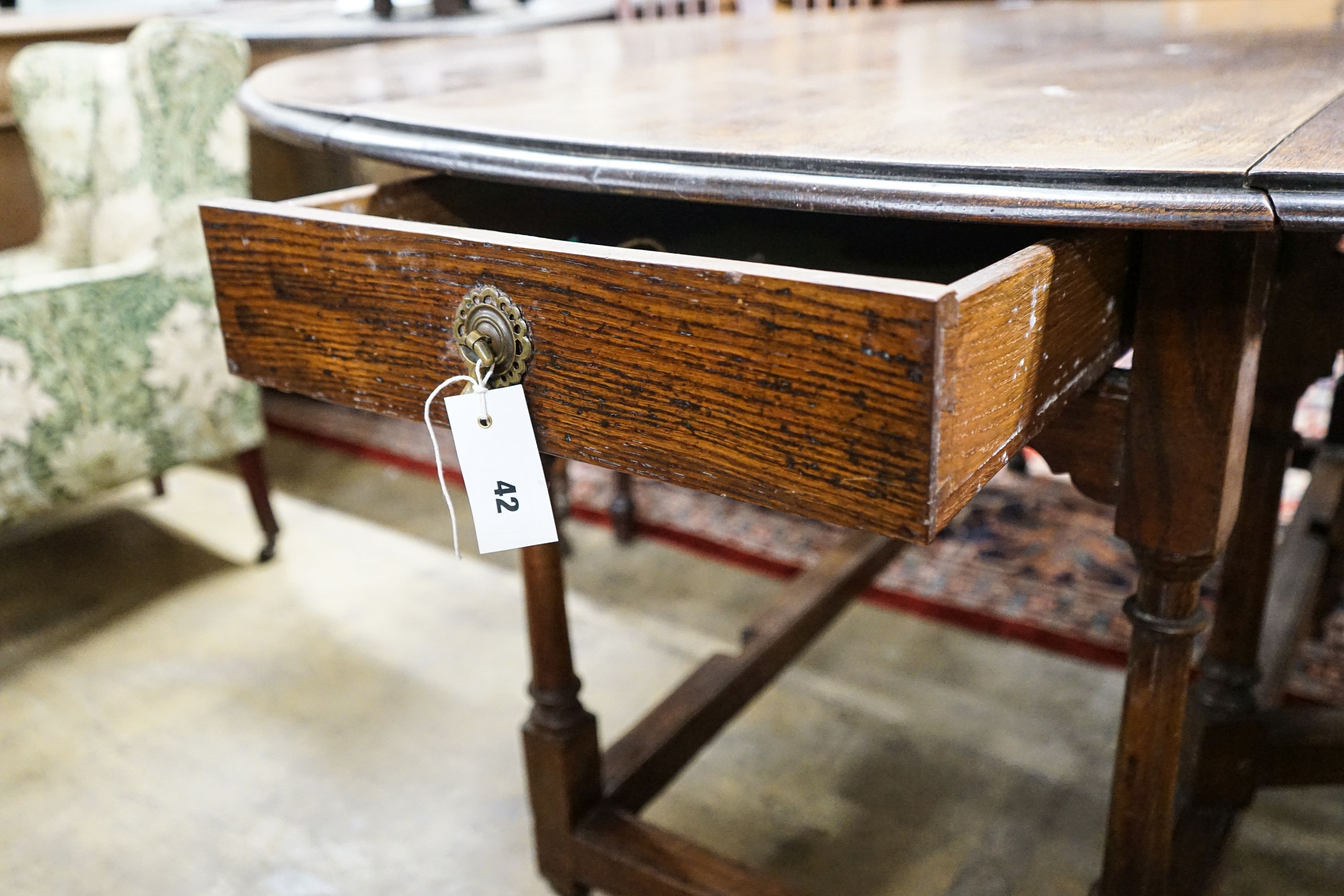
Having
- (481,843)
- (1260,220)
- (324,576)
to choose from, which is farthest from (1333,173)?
(324,576)

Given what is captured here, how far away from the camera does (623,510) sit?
168cm

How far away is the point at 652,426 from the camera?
48 cm

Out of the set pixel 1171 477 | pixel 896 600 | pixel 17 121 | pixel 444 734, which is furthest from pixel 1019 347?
pixel 17 121

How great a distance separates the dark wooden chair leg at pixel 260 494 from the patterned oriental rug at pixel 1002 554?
13.6 inches

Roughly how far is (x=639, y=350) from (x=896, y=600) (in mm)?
1115

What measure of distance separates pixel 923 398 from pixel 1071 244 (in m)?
0.14

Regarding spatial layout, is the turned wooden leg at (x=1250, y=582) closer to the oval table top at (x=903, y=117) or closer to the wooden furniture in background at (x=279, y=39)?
the oval table top at (x=903, y=117)

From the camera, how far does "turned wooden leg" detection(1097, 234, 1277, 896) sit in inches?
21.1

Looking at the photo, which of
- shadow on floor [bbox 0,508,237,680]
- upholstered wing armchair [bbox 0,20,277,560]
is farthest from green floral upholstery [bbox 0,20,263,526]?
shadow on floor [bbox 0,508,237,680]

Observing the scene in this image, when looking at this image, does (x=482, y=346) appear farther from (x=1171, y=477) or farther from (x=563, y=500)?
(x=563, y=500)

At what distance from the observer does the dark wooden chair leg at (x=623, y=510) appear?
1682 millimetres

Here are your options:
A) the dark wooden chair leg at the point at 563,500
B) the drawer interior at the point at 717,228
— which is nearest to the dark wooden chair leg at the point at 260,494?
the dark wooden chair leg at the point at 563,500

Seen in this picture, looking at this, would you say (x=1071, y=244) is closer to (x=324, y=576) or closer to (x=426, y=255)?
(x=426, y=255)

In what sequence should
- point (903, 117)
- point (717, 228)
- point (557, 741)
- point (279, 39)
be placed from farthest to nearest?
1. point (279, 39)
2. point (557, 741)
3. point (717, 228)
4. point (903, 117)
